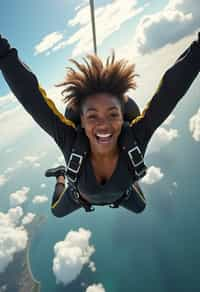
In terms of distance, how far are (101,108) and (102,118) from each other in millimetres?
82

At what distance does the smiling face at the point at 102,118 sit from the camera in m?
2.27

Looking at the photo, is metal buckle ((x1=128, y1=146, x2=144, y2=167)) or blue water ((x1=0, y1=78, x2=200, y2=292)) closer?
metal buckle ((x1=128, y1=146, x2=144, y2=167))

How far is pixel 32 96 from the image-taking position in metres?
2.18

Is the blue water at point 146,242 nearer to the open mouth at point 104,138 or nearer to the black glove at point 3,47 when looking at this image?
the open mouth at point 104,138

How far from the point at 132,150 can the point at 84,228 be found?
315ft

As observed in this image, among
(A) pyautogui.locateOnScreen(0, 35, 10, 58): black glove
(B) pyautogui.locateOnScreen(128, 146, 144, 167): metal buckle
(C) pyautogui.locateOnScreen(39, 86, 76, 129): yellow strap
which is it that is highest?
(A) pyautogui.locateOnScreen(0, 35, 10, 58): black glove

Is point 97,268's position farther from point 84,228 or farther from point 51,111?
point 51,111

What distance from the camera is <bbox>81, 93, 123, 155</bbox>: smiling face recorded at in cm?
227

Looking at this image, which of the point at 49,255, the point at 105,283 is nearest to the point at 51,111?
the point at 105,283

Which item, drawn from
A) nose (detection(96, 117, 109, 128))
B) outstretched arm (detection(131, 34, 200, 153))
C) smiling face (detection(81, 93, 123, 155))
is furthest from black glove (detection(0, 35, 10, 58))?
outstretched arm (detection(131, 34, 200, 153))

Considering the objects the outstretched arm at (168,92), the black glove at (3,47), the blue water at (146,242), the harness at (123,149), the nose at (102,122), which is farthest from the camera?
the blue water at (146,242)

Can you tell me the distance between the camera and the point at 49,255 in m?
81.8

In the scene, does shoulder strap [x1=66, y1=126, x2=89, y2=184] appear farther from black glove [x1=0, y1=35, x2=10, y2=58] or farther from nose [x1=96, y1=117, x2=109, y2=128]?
black glove [x1=0, y1=35, x2=10, y2=58]

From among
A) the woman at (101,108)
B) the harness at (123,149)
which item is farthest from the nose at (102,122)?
the harness at (123,149)
